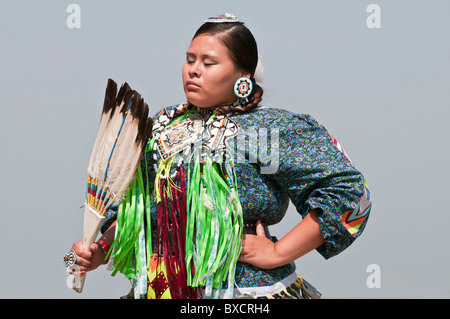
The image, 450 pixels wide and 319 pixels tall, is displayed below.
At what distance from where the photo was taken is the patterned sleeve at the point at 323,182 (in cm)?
231

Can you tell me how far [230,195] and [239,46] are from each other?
46 centimetres

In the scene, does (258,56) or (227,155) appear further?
(258,56)

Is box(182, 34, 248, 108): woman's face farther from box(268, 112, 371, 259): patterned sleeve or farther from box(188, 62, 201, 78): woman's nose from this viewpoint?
box(268, 112, 371, 259): patterned sleeve

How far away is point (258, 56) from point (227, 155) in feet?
1.20

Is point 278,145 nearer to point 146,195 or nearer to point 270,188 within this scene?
point 270,188

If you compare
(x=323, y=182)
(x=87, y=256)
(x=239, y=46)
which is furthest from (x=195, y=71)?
(x=87, y=256)

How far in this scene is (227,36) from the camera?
2.40m

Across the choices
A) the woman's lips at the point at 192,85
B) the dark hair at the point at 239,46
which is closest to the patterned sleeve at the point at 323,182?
the dark hair at the point at 239,46

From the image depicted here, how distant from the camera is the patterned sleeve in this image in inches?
90.9

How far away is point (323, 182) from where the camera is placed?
233 cm

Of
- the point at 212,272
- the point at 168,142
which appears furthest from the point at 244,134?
the point at 212,272

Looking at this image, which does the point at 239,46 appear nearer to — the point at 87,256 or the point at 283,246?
the point at 283,246

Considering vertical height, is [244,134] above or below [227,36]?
below
